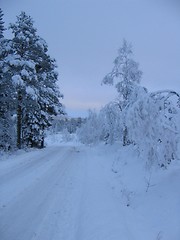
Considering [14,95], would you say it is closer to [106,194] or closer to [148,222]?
[106,194]

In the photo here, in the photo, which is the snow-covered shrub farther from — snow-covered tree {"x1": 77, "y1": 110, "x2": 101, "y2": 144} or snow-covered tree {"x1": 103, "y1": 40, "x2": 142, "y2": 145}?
snow-covered tree {"x1": 77, "y1": 110, "x2": 101, "y2": 144}

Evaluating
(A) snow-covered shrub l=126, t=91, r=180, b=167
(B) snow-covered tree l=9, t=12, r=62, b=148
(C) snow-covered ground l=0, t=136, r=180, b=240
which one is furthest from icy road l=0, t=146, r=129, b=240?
(B) snow-covered tree l=9, t=12, r=62, b=148

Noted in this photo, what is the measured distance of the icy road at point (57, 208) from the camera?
569cm

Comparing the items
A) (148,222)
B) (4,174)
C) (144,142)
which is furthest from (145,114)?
(4,174)

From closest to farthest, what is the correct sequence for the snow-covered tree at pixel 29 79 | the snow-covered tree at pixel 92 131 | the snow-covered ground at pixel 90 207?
the snow-covered ground at pixel 90 207 → the snow-covered tree at pixel 29 79 → the snow-covered tree at pixel 92 131

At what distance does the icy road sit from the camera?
5691 millimetres

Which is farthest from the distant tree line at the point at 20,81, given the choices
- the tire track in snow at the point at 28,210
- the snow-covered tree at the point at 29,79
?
the tire track in snow at the point at 28,210

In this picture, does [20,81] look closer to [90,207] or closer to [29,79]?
[29,79]

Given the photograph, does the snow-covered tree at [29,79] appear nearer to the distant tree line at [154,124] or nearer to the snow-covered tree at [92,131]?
the snow-covered tree at [92,131]

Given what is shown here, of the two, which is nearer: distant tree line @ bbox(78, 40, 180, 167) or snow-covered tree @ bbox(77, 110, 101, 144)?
distant tree line @ bbox(78, 40, 180, 167)

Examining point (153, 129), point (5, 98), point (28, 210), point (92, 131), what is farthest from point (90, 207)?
point (92, 131)

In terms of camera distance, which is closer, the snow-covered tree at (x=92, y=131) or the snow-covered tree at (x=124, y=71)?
the snow-covered tree at (x=124, y=71)

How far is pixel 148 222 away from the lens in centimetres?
662

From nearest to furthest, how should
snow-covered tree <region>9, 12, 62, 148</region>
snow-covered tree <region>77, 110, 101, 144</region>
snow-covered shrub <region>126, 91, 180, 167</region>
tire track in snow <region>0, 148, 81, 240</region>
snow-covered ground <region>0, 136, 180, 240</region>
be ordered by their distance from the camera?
tire track in snow <region>0, 148, 81, 240</region>, snow-covered ground <region>0, 136, 180, 240</region>, snow-covered shrub <region>126, 91, 180, 167</region>, snow-covered tree <region>9, 12, 62, 148</region>, snow-covered tree <region>77, 110, 101, 144</region>
